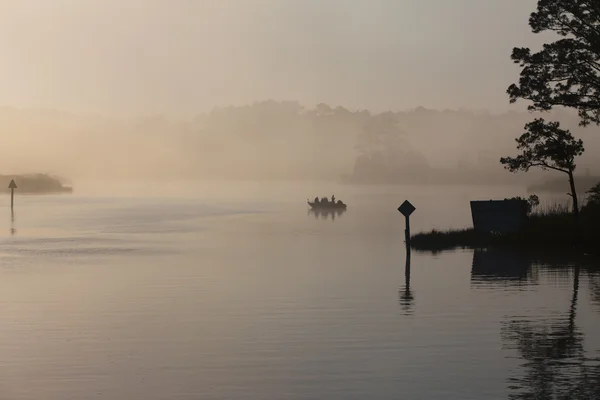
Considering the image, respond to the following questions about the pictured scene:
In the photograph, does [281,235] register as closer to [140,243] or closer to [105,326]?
[140,243]

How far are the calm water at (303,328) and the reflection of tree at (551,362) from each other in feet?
0.15

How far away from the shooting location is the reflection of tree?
13.6m

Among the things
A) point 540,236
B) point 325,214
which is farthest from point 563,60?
point 325,214

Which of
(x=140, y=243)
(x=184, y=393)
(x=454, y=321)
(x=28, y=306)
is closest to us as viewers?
(x=184, y=393)

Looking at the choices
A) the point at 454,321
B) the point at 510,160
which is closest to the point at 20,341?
the point at 454,321

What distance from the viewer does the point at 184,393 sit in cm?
1395

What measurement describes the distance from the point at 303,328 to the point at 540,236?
26422 mm

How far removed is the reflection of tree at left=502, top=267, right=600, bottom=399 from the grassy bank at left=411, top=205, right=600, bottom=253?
69.9 ft

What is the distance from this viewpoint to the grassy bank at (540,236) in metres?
42.2

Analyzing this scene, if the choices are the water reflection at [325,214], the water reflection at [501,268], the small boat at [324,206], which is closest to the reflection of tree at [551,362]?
the water reflection at [501,268]

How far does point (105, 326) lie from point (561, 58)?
86.9ft

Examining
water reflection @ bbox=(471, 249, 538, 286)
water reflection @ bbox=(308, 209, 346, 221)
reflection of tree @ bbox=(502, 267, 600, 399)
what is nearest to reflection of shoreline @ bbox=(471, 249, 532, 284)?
water reflection @ bbox=(471, 249, 538, 286)

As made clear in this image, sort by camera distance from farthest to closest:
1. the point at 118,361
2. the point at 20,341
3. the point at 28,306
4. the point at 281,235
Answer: the point at 281,235 → the point at 28,306 → the point at 20,341 → the point at 118,361

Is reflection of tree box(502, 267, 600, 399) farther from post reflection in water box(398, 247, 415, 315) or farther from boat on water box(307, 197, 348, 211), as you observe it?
boat on water box(307, 197, 348, 211)
